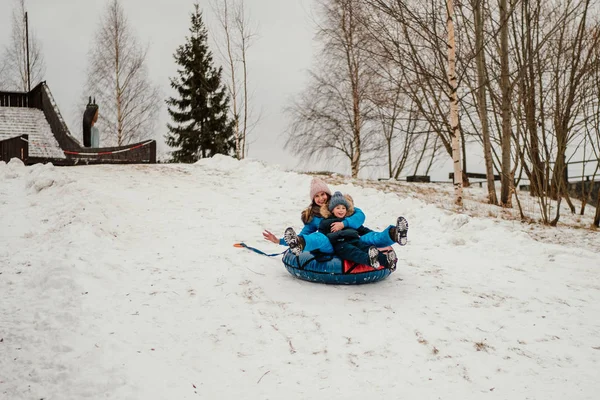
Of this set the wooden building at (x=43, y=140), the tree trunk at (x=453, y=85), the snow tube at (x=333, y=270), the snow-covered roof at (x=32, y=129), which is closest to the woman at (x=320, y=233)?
the snow tube at (x=333, y=270)

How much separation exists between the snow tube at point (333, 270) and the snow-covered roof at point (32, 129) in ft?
50.7

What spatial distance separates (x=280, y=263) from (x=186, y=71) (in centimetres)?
2270

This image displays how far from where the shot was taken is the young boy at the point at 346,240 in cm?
502

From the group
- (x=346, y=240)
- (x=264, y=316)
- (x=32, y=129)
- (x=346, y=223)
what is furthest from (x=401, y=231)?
(x=32, y=129)

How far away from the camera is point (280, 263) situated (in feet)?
20.5

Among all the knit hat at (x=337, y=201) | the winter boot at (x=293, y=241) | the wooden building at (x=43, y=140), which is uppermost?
the wooden building at (x=43, y=140)

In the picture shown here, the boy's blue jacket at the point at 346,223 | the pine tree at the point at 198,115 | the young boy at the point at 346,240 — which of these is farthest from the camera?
the pine tree at the point at 198,115

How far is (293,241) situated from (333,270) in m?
0.65

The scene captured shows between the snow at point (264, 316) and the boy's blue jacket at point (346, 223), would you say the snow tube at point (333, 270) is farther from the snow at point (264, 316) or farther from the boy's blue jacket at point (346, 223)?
the boy's blue jacket at point (346, 223)

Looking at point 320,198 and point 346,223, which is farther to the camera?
point 320,198

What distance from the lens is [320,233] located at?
5.31 meters

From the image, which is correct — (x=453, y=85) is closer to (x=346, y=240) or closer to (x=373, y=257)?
(x=346, y=240)

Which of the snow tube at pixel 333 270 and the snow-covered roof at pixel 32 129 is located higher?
the snow-covered roof at pixel 32 129

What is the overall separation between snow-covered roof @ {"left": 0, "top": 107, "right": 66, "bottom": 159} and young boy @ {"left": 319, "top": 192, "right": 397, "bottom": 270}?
1543 cm
